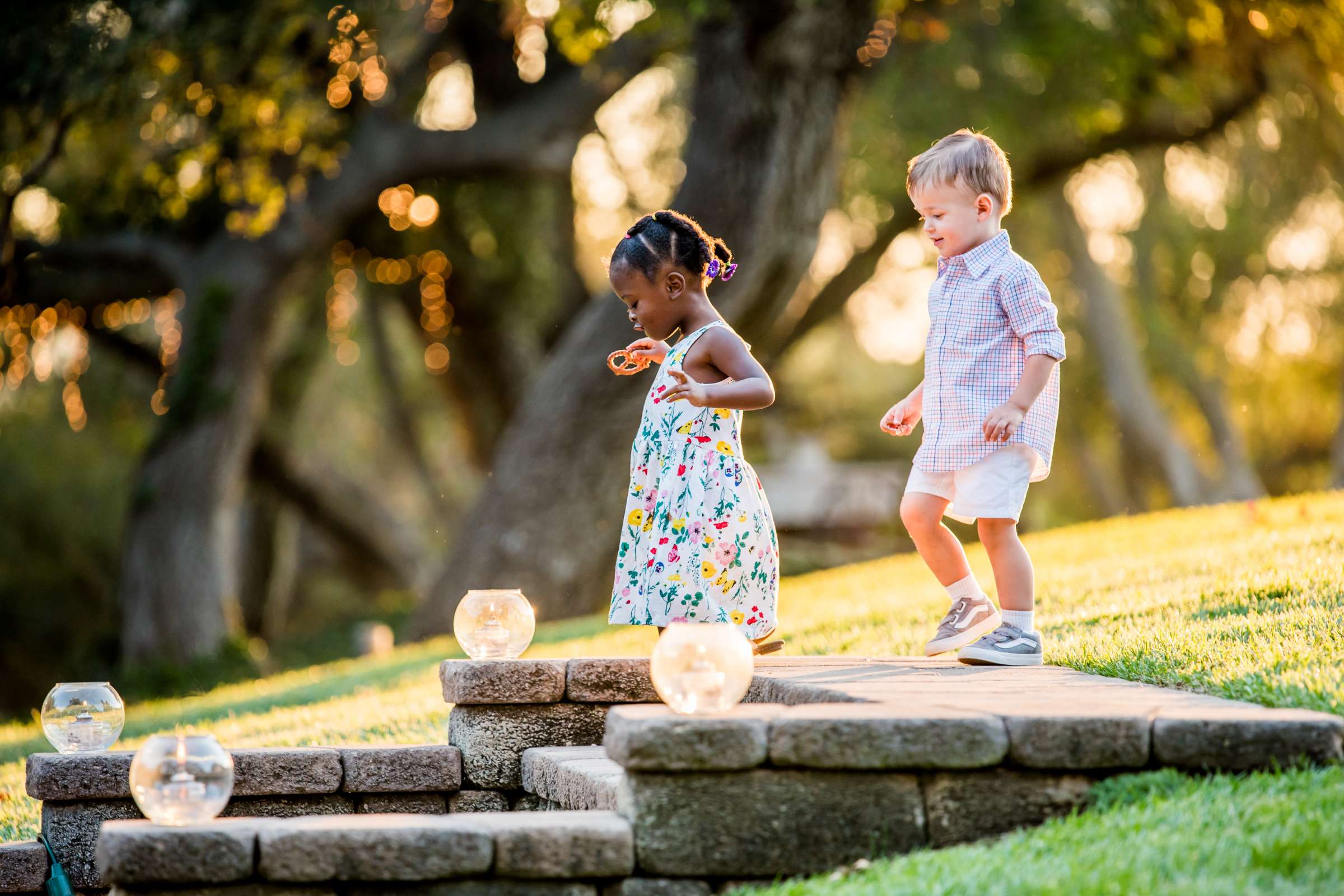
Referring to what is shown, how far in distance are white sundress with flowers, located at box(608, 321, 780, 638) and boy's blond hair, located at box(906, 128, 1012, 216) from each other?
2.87 feet

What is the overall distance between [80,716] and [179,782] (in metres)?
1.50

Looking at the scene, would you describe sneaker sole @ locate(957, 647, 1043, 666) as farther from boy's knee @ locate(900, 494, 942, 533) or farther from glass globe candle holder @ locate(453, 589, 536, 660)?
glass globe candle holder @ locate(453, 589, 536, 660)

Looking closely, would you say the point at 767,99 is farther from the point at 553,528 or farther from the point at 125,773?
the point at 125,773

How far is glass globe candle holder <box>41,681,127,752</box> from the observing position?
14.6 ft

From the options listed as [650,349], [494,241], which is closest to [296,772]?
[650,349]

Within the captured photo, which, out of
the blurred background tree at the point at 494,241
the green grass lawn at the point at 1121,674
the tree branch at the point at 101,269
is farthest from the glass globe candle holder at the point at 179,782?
the tree branch at the point at 101,269

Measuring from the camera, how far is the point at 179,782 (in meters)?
3.18

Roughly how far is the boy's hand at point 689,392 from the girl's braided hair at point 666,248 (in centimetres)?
51

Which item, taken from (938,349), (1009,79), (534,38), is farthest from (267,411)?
(938,349)

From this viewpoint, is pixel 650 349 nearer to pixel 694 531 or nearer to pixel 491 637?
pixel 694 531

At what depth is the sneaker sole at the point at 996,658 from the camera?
4582mm

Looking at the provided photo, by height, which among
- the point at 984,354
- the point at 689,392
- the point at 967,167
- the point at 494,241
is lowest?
the point at 689,392

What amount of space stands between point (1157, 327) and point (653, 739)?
21948 mm

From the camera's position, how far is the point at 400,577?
77.4 feet
